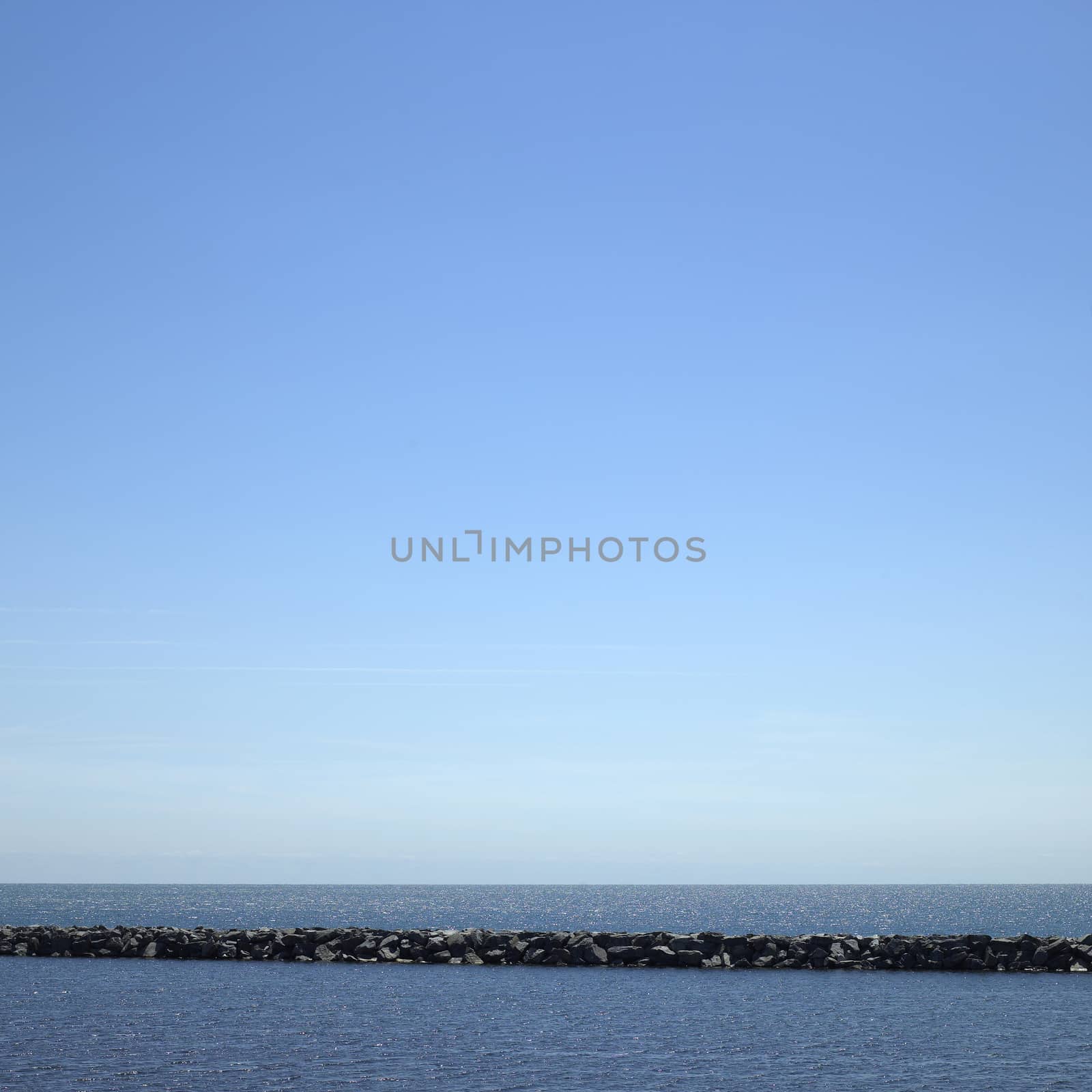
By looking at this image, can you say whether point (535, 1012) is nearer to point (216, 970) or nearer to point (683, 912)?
point (216, 970)

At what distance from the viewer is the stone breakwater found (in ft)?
169

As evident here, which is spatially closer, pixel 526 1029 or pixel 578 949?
pixel 526 1029

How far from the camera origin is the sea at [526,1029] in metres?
29.3

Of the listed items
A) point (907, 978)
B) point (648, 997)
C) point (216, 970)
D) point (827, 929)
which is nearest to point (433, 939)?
point (216, 970)

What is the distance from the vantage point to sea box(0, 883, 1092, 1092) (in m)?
29.3

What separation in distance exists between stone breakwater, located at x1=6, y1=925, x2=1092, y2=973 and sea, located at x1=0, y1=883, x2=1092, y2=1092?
4.97ft

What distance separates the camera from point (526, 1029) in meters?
36.5

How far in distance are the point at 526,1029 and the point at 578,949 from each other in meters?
19.4

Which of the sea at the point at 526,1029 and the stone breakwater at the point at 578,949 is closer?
the sea at the point at 526,1029

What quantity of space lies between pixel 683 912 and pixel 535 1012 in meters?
128

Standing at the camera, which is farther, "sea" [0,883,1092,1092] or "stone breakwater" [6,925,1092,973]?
"stone breakwater" [6,925,1092,973]

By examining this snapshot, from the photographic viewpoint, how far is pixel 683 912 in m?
162

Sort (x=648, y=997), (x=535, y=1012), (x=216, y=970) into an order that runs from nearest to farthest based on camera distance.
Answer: (x=535, y=1012)
(x=648, y=997)
(x=216, y=970)

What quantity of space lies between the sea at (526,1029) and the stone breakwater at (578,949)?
1515 mm
